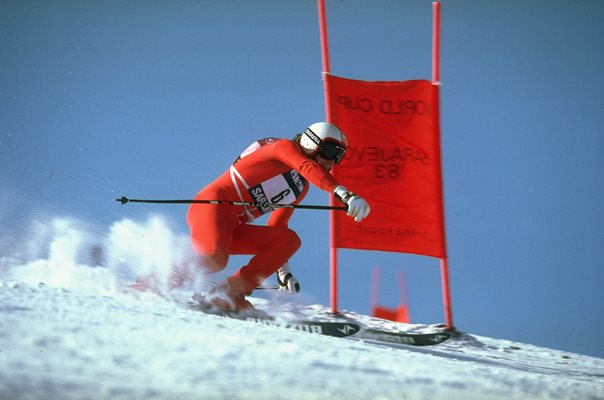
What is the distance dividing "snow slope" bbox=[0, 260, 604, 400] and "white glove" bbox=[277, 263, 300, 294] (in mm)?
1473

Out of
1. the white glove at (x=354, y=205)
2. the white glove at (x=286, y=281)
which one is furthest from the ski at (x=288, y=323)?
the white glove at (x=354, y=205)

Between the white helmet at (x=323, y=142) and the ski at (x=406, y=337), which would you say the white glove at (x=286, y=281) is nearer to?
the ski at (x=406, y=337)

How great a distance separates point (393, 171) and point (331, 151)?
4.45 ft

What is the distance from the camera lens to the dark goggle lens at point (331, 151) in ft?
15.0

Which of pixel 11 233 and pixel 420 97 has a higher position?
pixel 420 97

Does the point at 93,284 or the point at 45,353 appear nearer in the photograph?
the point at 45,353

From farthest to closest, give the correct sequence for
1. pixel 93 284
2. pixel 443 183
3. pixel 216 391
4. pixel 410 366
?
pixel 443 183
pixel 93 284
pixel 410 366
pixel 216 391

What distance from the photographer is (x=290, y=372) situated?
105 inches

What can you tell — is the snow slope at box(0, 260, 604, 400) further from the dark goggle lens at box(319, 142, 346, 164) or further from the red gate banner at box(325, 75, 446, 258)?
the red gate banner at box(325, 75, 446, 258)

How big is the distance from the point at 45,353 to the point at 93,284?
218cm

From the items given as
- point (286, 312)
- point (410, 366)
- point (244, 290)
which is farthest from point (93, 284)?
point (410, 366)

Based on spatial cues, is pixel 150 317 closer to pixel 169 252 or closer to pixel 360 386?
pixel 360 386

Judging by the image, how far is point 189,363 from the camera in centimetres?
260

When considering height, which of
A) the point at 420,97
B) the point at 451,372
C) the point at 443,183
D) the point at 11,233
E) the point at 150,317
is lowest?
the point at 451,372
